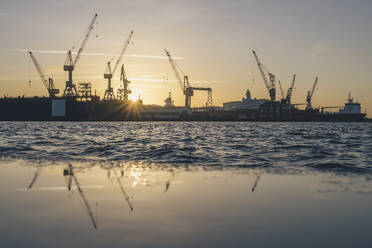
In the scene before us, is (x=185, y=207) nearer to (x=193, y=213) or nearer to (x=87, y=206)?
(x=193, y=213)

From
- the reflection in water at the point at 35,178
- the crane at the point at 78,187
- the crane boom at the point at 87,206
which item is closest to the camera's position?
the crane boom at the point at 87,206

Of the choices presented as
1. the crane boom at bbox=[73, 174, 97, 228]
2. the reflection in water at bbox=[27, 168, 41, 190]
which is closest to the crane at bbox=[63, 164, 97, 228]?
the crane boom at bbox=[73, 174, 97, 228]

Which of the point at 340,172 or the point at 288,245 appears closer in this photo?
the point at 288,245

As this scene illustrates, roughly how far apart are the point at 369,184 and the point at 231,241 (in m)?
7.42

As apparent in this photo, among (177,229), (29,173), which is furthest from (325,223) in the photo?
(29,173)

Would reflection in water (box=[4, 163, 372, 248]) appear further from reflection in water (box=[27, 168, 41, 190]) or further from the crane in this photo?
reflection in water (box=[27, 168, 41, 190])

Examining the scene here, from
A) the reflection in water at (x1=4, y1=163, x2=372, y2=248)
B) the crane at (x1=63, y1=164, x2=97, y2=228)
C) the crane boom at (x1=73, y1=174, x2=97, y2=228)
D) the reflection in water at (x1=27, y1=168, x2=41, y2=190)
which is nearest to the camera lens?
the reflection in water at (x1=4, y1=163, x2=372, y2=248)

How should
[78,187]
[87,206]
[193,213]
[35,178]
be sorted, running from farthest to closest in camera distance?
1. [35,178]
2. [78,187]
3. [87,206]
4. [193,213]


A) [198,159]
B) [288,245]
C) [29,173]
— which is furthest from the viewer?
[198,159]

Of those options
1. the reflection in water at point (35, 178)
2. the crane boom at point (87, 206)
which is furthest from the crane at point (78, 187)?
the reflection in water at point (35, 178)

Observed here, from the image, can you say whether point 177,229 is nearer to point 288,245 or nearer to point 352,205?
point 288,245

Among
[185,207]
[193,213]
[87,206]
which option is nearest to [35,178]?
[87,206]

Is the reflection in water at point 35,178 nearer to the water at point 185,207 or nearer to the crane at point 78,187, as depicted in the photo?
the water at point 185,207

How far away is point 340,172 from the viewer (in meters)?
13.8
